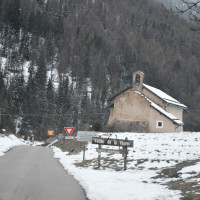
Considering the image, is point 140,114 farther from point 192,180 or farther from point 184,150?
point 192,180

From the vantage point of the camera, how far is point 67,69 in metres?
142

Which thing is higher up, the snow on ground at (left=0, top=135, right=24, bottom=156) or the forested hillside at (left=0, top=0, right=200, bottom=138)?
the forested hillside at (left=0, top=0, right=200, bottom=138)

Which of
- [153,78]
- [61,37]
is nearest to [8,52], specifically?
[61,37]

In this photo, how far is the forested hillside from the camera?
99.2 meters

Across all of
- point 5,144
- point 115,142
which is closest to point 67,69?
point 5,144

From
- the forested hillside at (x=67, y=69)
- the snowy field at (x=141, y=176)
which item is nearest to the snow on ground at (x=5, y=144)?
the snowy field at (x=141, y=176)

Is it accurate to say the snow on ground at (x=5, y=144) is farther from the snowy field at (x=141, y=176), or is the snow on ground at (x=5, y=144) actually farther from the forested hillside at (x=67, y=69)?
the forested hillside at (x=67, y=69)

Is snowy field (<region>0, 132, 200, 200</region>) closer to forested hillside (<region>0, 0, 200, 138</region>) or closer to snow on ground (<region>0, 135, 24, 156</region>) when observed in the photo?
snow on ground (<region>0, 135, 24, 156</region>)

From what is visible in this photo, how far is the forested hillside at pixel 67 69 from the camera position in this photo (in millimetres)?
99188

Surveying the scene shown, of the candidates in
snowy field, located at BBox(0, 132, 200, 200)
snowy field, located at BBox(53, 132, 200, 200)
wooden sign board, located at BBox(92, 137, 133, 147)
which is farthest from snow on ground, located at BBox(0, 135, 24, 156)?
snowy field, located at BBox(0, 132, 200, 200)

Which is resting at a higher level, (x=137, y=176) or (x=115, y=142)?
(x=115, y=142)

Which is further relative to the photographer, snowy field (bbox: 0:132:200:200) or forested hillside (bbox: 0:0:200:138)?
forested hillside (bbox: 0:0:200:138)

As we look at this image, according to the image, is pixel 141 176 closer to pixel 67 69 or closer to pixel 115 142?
pixel 115 142

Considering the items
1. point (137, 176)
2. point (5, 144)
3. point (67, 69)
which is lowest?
point (137, 176)
